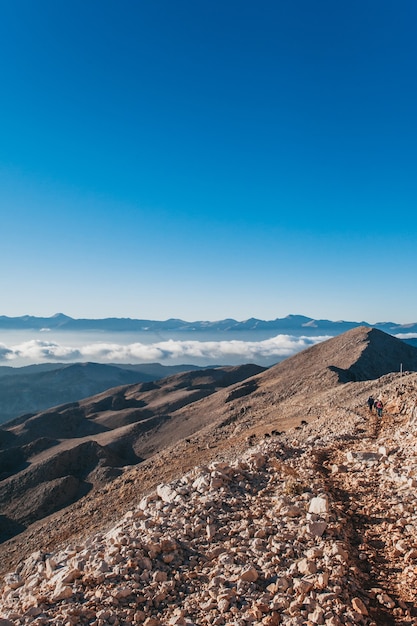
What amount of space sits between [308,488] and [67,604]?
239 inches

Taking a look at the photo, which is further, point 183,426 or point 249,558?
point 183,426

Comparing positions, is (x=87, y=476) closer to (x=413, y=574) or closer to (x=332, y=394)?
(x=332, y=394)

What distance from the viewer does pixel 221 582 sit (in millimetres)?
7094

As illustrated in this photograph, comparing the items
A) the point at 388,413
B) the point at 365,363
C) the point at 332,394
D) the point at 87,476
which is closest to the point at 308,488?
the point at 388,413

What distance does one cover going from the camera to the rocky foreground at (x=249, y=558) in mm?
6418

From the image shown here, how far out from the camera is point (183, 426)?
61.2 metres

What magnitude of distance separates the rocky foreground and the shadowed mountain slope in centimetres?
1605

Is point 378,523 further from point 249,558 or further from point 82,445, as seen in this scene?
point 82,445

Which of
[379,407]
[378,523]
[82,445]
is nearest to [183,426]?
[82,445]

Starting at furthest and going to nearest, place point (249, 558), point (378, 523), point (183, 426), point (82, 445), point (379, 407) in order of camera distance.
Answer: point (183, 426) → point (82, 445) → point (379, 407) → point (378, 523) → point (249, 558)

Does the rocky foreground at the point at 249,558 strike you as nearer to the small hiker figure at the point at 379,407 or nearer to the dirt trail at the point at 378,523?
the dirt trail at the point at 378,523

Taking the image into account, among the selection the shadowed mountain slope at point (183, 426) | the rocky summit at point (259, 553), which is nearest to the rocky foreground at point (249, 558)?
the rocky summit at point (259, 553)

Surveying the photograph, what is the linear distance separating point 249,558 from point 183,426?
54.9 meters

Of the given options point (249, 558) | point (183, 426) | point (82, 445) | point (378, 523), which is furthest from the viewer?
point (183, 426)
